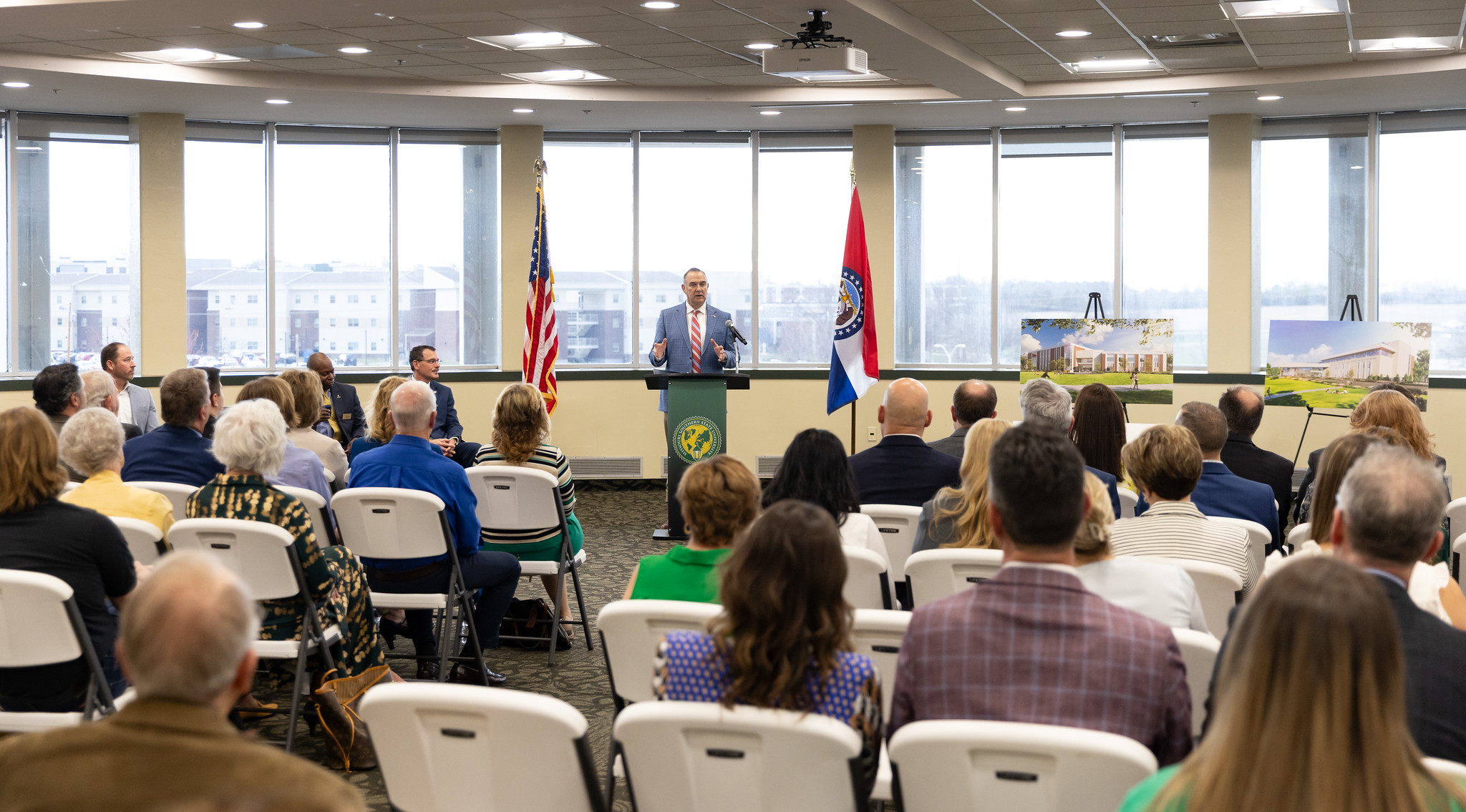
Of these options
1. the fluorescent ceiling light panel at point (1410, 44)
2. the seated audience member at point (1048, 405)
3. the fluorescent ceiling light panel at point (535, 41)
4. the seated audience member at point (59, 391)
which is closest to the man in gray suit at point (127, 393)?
the seated audience member at point (59, 391)

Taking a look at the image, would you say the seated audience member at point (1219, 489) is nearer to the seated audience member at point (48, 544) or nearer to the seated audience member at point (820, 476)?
the seated audience member at point (820, 476)

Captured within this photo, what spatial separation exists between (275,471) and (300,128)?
7.76m

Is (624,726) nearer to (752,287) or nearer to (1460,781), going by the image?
(1460,781)

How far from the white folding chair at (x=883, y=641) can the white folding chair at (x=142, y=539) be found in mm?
2253

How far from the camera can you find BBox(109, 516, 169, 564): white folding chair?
3.58 m

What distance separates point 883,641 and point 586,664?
279cm

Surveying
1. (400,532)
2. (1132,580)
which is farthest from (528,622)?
(1132,580)

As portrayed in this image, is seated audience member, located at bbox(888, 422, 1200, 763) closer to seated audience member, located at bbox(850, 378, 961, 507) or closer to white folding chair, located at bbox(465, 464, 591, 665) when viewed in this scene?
seated audience member, located at bbox(850, 378, 961, 507)

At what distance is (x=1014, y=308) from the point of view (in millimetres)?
11195

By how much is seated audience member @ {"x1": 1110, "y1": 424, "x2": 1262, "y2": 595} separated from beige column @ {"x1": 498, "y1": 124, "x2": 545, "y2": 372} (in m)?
Answer: 7.89

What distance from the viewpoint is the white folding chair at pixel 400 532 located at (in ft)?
14.0

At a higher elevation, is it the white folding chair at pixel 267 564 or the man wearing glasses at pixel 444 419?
the man wearing glasses at pixel 444 419

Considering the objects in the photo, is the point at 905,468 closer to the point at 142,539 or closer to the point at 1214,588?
the point at 1214,588

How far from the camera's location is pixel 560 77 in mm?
9117
